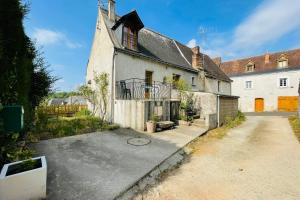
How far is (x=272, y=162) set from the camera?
5152mm

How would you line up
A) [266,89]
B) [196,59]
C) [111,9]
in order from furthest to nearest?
[266,89]
[196,59]
[111,9]

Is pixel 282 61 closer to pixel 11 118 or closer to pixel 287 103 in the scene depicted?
pixel 287 103

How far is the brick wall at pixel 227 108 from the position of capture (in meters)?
11.5

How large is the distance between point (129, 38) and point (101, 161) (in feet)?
28.8

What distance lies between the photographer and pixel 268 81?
85.7 feet

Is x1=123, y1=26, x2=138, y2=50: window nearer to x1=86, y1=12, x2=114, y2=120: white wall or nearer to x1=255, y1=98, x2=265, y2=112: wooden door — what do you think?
x1=86, y1=12, x2=114, y2=120: white wall

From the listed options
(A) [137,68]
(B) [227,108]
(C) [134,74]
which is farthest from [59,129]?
(B) [227,108]

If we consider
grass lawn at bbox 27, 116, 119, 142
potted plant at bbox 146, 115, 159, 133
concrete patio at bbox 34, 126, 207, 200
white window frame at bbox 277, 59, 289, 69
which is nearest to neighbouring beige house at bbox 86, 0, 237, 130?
potted plant at bbox 146, 115, 159, 133

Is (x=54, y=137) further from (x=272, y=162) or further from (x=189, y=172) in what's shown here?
(x=272, y=162)

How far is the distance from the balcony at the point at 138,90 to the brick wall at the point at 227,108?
11.7 ft

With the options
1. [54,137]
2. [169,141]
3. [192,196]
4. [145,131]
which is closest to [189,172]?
[192,196]

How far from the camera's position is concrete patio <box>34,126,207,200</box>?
128 inches

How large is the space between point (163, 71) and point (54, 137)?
8916 millimetres

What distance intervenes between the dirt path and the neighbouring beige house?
363 cm
